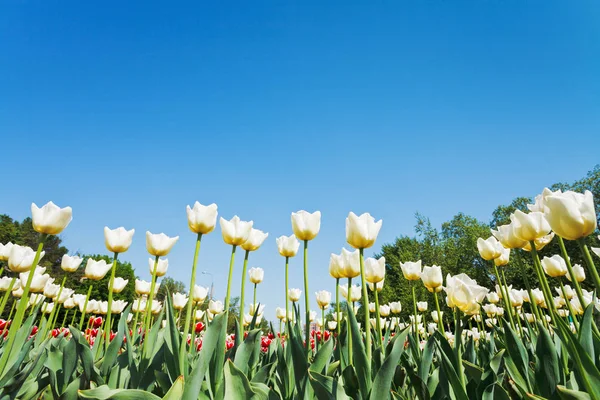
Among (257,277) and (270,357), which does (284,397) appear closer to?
(270,357)

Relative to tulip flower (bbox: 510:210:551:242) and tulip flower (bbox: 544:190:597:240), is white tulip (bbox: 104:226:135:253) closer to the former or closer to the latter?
tulip flower (bbox: 544:190:597:240)

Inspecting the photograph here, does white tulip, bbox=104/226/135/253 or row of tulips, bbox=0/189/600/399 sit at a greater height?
white tulip, bbox=104/226/135/253

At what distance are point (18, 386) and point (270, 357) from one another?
5.60ft

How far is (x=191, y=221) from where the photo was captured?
7.54 ft

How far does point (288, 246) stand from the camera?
3.10 metres

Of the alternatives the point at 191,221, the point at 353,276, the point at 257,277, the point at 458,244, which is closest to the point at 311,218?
the point at 353,276

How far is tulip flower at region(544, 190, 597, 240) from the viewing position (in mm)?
1580

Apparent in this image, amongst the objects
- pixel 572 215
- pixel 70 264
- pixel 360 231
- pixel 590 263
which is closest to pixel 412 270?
pixel 360 231

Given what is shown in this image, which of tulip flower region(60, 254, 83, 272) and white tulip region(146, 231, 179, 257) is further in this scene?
tulip flower region(60, 254, 83, 272)

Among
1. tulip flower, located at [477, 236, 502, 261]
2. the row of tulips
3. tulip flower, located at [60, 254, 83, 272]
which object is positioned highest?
tulip flower, located at [60, 254, 83, 272]

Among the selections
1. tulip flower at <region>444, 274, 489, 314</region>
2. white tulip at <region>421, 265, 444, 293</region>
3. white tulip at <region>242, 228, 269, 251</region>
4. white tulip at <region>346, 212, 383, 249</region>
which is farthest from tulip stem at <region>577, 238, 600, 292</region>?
white tulip at <region>242, 228, 269, 251</region>

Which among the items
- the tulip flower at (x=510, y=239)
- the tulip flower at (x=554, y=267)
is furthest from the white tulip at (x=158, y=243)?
the tulip flower at (x=554, y=267)

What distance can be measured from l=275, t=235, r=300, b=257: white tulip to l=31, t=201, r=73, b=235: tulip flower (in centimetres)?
159

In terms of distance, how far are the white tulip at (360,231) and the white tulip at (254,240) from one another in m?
0.82
